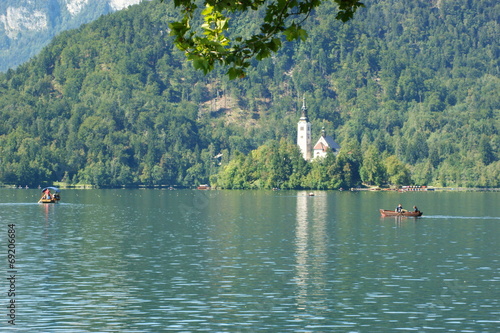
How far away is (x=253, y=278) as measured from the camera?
218ft

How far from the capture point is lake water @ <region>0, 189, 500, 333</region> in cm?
5034

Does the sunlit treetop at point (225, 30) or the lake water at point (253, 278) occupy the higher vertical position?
the sunlit treetop at point (225, 30)

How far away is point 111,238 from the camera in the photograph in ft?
329

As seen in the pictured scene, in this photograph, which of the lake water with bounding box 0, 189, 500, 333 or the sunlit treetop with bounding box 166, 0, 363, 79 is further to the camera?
the lake water with bounding box 0, 189, 500, 333

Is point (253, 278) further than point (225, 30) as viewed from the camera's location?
Yes

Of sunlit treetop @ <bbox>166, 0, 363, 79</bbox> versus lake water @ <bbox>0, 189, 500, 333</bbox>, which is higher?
sunlit treetop @ <bbox>166, 0, 363, 79</bbox>

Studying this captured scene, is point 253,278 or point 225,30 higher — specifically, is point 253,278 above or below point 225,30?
below

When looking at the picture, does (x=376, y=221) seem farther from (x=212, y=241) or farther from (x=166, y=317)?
(x=166, y=317)

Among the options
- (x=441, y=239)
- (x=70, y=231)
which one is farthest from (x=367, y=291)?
(x=70, y=231)

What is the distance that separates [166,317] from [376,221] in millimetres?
83383

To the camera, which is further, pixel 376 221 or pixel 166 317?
pixel 376 221

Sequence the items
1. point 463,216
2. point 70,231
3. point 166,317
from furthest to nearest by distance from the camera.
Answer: point 463,216, point 70,231, point 166,317

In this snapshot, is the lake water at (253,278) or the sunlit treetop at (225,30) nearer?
the sunlit treetop at (225,30)

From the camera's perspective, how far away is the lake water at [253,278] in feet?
Result: 165
